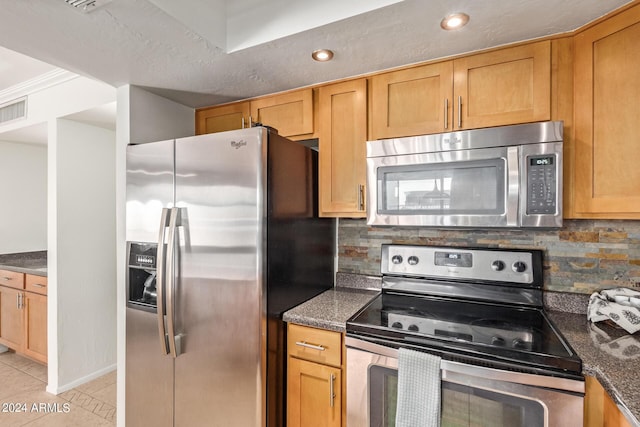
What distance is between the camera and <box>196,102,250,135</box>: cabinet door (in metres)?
2.25

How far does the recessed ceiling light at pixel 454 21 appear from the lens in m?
1.33

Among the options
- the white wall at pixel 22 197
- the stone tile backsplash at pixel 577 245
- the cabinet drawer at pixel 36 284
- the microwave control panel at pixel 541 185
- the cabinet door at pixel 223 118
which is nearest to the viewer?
the microwave control panel at pixel 541 185

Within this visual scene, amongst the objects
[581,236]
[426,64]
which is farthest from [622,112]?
[426,64]

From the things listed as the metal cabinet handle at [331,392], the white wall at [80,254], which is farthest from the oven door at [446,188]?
the white wall at [80,254]

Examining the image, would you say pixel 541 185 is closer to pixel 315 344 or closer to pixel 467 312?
pixel 467 312

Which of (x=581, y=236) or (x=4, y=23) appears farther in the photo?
(x=581, y=236)

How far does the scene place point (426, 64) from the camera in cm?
172

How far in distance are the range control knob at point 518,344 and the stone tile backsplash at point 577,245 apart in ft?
1.85

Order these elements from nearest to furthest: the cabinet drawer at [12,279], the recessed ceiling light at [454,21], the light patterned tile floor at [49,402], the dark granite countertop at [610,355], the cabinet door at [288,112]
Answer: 1. the dark granite countertop at [610,355]
2. the recessed ceiling light at [454,21]
3. the cabinet door at [288,112]
4. the light patterned tile floor at [49,402]
5. the cabinet drawer at [12,279]

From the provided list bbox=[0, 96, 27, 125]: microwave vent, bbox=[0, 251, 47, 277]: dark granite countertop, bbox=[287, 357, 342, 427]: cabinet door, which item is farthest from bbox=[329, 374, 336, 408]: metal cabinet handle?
bbox=[0, 96, 27, 125]: microwave vent

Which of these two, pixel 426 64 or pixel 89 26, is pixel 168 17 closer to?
pixel 89 26

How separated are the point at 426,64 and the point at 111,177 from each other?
2.92 meters

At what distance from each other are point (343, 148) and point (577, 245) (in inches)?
50.3

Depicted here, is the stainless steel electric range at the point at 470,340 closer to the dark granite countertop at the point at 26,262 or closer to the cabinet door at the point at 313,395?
the cabinet door at the point at 313,395
